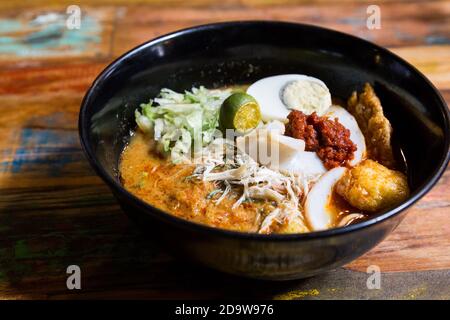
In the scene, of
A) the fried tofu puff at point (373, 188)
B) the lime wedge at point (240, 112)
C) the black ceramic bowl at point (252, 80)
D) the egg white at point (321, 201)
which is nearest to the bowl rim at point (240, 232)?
the black ceramic bowl at point (252, 80)

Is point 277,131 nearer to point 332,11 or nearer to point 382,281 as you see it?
point 382,281

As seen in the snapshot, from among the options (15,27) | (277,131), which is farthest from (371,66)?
(15,27)

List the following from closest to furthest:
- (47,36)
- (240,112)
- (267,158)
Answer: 1. (267,158)
2. (240,112)
3. (47,36)

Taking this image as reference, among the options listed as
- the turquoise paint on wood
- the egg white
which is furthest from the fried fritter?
the turquoise paint on wood

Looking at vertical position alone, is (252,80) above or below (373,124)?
above

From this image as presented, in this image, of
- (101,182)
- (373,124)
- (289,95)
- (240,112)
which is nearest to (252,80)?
(289,95)

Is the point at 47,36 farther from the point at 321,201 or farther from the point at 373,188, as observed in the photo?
the point at 373,188
